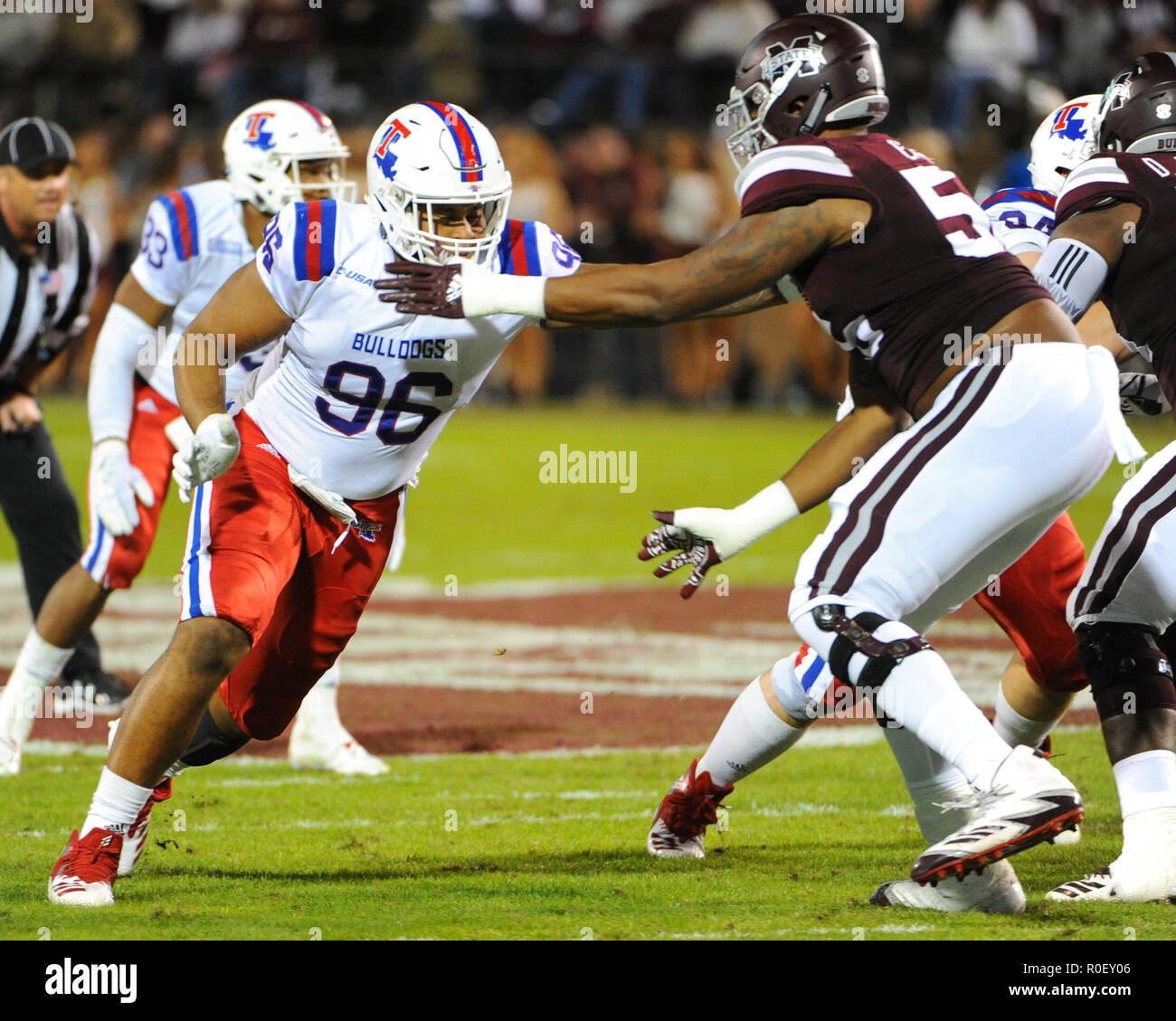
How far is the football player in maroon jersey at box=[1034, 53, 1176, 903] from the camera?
385cm

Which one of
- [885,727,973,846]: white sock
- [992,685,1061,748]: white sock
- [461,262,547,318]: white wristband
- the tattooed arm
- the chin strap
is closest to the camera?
the tattooed arm

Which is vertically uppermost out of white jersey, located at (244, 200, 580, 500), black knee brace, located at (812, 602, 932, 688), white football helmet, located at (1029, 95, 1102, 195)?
white football helmet, located at (1029, 95, 1102, 195)

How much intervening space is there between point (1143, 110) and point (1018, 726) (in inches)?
66.0

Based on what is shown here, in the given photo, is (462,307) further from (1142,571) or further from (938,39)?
(938,39)

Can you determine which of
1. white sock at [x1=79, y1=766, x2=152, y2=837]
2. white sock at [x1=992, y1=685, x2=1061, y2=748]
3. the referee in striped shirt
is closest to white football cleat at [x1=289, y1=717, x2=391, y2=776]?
the referee in striped shirt

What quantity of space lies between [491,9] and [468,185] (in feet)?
43.2

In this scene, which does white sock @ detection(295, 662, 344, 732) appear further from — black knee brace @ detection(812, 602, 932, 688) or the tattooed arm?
black knee brace @ detection(812, 602, 932, 688)

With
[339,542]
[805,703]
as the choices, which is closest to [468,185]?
[339,542]

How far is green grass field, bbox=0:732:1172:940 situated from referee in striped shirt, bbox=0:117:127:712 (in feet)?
3.01

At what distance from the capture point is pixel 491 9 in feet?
54.7

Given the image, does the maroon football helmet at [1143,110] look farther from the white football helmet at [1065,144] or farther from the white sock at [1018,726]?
the white sock at [1018,726]

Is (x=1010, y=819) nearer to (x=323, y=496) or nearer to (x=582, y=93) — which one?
(x=323, y=496)

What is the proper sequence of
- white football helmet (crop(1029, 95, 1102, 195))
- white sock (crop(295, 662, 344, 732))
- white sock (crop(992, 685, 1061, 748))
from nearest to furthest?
1. white sock (crop(992, 685, 1061, 748))
2. white football helmet (crop(1029, 95, 1102, 195))
3. white sock (crop(295, 662, 344, 732))

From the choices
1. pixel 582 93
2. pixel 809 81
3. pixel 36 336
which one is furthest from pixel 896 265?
pixel 582 93
